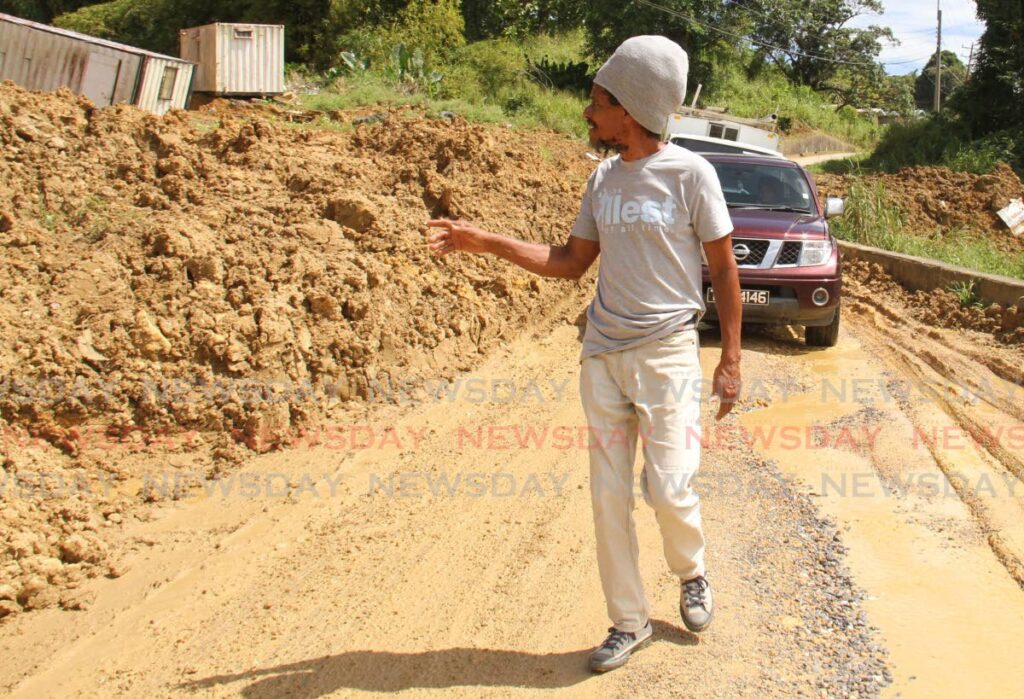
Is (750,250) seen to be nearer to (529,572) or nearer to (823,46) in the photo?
(529,572)

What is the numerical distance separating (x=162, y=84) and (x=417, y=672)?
999 cm

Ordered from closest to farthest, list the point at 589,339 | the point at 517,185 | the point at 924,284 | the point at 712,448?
the point at 589,339 < the point at 712,448 < the point at 517,185 < the point at 924,284

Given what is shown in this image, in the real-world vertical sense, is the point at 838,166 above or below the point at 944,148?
below

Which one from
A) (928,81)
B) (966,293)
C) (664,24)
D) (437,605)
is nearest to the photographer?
(437,605)

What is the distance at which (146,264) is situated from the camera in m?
6.87

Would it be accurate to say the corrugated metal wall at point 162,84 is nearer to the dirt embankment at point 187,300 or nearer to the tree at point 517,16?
the dirt embankment at point 187,300

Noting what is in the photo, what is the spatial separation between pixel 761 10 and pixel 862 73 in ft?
37.7

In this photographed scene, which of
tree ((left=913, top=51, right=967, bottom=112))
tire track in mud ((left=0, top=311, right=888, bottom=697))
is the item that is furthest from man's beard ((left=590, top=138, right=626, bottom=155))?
tree ((left=913, top=51, right=967, bottom=112))

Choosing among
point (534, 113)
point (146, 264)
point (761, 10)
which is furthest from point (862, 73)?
point (146, 264)

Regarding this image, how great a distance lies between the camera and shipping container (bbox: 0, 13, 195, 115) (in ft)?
37.9

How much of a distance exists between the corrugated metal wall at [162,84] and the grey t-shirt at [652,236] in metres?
9.38

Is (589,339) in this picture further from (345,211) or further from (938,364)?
(938,364)

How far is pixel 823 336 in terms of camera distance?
9.73 meters

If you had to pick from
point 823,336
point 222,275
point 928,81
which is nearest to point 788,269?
point 823,336
